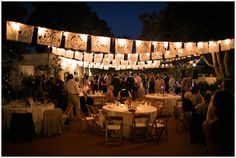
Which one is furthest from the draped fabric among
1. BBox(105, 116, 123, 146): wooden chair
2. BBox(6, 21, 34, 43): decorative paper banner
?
BBox(105, 116, 123, 146): wooden chair

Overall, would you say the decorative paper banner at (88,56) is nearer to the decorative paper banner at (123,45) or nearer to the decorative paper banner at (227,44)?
the decorative paper banner at (123,45)

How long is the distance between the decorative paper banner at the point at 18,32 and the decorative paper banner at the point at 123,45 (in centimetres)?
322

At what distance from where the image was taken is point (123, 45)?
9914mm

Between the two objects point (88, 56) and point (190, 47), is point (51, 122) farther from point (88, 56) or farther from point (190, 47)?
point (88, 56)

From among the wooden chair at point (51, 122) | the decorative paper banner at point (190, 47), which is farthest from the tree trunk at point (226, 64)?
the wooden chair at point (51, 122)

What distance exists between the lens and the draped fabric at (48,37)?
8141 mm

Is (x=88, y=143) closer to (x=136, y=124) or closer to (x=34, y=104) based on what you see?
(x=136, y=124)

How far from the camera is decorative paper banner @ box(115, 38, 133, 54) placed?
32.2 feet

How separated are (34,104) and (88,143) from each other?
89.3 inches

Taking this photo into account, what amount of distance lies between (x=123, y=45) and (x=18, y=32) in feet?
12.7

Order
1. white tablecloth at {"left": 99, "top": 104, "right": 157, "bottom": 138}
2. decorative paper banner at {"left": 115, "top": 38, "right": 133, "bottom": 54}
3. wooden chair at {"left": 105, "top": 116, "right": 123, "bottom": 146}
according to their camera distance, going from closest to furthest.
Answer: wooden chair at {"left": 105, "top": 116, "right": 123, "bottom": 146} < white tablecloth at {"left": 99, "top": 104, "right": 157, "bottom": 138} < decorative paper banner at {"left": 115, "top": 38, "right": 133, "bottom": 54}

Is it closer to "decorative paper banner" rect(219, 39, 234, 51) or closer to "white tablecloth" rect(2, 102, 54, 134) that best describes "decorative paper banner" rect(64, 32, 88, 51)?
"white tablecloth" rect(2, 102, 54, 134)

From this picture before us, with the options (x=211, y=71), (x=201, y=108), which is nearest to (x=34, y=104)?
(x=201, y=108)

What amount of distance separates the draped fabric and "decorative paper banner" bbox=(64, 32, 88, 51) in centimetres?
28
